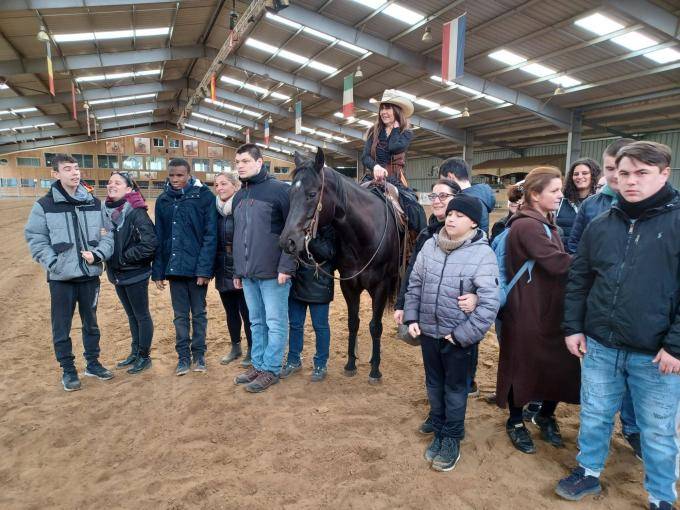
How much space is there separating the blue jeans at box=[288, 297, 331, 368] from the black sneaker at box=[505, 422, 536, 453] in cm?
154

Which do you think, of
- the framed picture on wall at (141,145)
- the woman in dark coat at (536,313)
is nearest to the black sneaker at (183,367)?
the woman in dark coat at (536,313)

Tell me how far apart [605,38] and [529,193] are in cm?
928

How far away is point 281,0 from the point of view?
8109 millimetres

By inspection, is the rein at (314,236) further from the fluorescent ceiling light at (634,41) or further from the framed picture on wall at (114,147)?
the framed picture on wall at (114,147)

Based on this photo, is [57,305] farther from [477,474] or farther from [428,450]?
[477,474]

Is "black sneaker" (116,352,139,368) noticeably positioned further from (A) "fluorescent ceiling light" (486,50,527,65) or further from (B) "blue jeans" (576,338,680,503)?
(A) "fluorescent ceiling light" (486,50,527,65)

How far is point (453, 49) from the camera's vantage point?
24.2 feet

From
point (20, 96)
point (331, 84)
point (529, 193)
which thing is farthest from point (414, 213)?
point (20, 96)

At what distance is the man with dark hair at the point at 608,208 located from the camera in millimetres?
2461

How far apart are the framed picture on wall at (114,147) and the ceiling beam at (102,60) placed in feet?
59.9

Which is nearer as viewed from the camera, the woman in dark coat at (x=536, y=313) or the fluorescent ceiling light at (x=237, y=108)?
the woman in dark coat at (x=536, y=313)

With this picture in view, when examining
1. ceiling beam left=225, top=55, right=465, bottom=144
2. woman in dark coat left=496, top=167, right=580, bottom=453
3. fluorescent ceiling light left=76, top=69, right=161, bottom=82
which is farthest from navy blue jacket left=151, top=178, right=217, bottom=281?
fluorescent ceiling light left=76, top=69, right=161, bottom=82

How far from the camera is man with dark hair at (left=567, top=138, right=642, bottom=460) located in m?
2.46

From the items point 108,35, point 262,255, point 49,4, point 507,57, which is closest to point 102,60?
point 108,35
